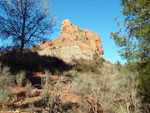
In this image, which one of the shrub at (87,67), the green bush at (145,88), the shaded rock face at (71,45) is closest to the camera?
the green bush at (145,88)

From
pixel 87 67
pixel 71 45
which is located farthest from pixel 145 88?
pixel 71 45

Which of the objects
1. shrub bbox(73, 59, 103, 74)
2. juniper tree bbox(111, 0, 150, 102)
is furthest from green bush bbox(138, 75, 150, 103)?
shrub bbox(73, 59, 103, 74)

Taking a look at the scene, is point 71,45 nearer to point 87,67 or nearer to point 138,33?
point 87,67

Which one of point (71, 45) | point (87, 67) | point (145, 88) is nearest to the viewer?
point (145, 88)

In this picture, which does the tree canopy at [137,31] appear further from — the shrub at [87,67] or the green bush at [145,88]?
the shrub at [87,67]

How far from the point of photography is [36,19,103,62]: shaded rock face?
34594 mm

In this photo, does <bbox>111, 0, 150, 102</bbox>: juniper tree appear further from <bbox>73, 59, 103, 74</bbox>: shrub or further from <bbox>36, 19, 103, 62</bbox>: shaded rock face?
<bbox>36, 19, 103, 62</bbox>: shaded rock face

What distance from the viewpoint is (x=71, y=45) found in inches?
1539

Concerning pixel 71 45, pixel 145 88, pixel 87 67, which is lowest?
pixel 145 88

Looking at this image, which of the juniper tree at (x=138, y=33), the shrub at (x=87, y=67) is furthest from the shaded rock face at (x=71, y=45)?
the juniper tree at (x=138, y=33)

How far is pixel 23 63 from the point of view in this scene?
1767 cm

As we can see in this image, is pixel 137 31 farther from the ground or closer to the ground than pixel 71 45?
closer to the ground

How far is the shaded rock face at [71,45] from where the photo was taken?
34594 mm

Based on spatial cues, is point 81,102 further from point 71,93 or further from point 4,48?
point 4,48
